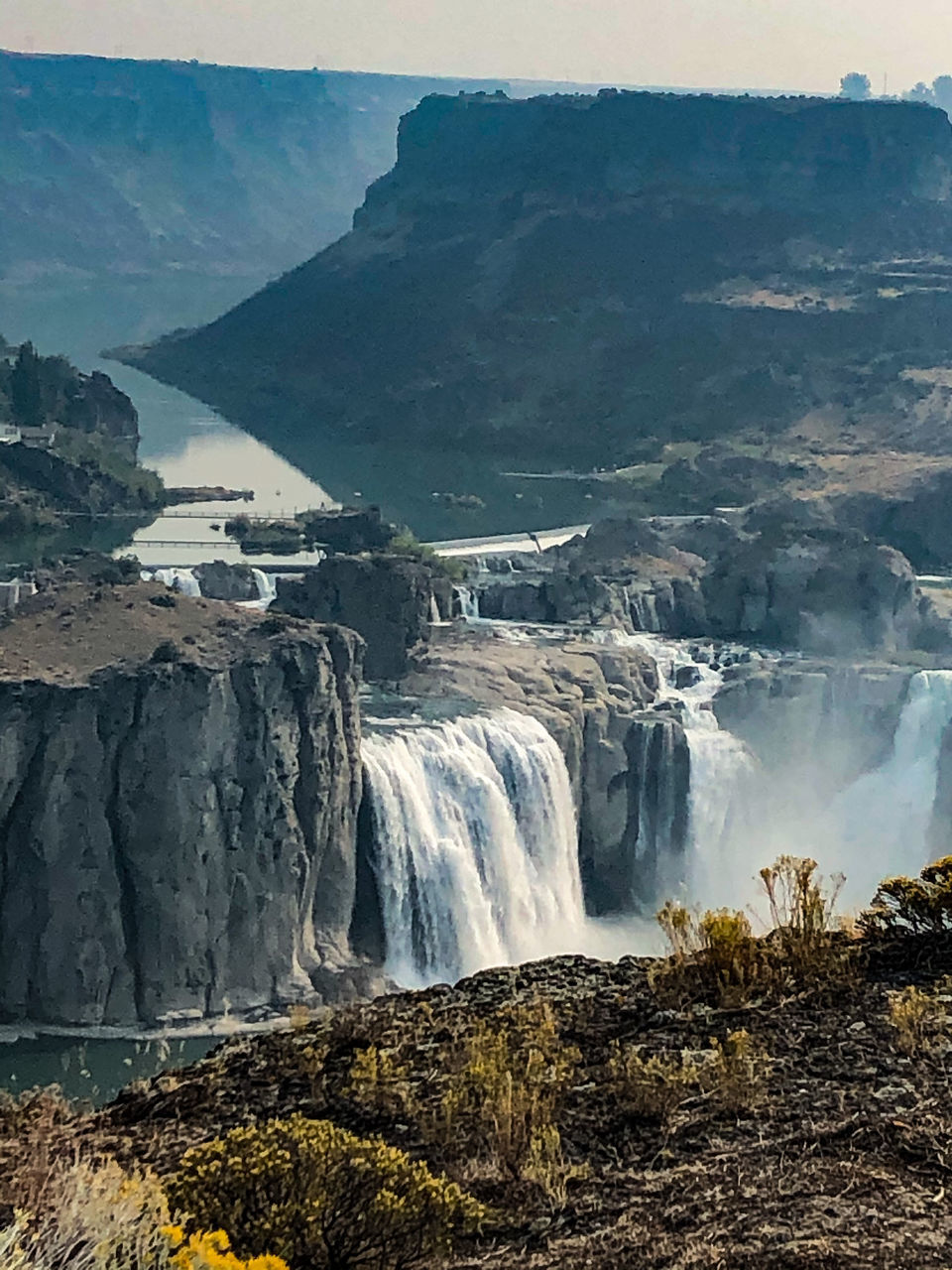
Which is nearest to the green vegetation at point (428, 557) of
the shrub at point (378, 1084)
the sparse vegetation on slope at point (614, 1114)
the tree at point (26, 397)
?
the tree at point (26, 397)

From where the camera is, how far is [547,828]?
3108 cm

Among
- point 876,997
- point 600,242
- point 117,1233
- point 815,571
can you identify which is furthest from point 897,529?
point 117,1233

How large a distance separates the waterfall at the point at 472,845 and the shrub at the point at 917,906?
19055 mm

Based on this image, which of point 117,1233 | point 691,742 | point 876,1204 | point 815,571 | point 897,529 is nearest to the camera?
point 117,1233

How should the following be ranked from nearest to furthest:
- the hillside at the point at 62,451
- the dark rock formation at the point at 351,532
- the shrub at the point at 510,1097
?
the shrub at the point at 510,1097 → the dark rock formation at the point at 351,532 → the hillside at the point at 62,451

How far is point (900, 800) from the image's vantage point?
3597 cm

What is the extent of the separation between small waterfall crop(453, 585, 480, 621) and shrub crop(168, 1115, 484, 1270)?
33284 millimetres

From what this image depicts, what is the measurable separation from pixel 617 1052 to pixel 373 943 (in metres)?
20.9

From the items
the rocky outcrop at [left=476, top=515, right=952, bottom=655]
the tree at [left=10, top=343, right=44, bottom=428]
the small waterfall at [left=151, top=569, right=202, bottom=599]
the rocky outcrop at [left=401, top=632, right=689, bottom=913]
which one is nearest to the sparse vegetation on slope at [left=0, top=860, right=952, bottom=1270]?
the rocky outcrop at [left=401, top=632, right=689, bottom=913]

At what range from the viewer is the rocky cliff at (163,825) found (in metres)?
24.9

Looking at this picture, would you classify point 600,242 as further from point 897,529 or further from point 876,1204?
point 876,1204

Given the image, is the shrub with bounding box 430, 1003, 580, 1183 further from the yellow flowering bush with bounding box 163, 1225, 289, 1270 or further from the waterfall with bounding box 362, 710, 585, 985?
the waterfall with bounding box 362, 710, 585, 985

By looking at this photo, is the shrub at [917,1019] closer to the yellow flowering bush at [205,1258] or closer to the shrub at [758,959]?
the shrub at [758,959]

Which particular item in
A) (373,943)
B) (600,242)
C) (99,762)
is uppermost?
(600,242)
